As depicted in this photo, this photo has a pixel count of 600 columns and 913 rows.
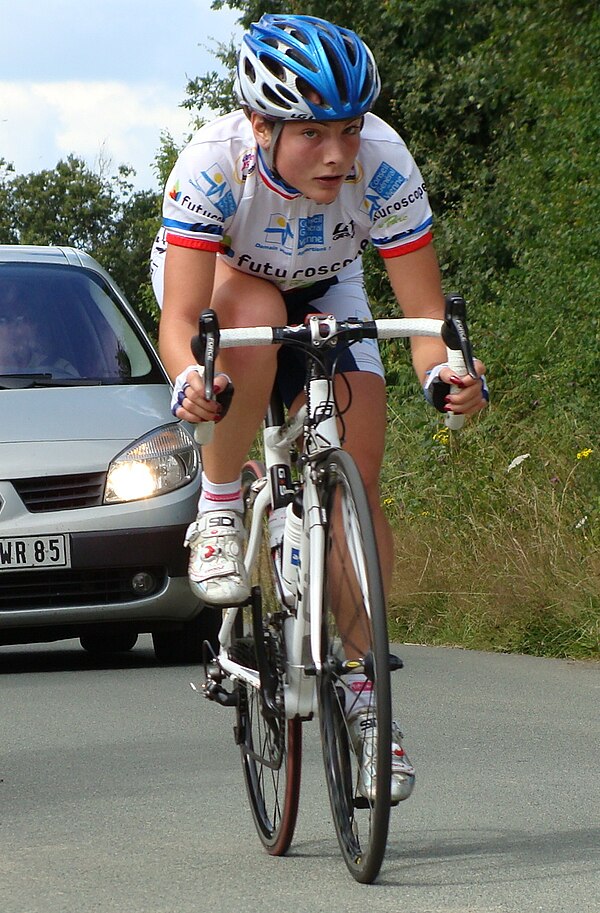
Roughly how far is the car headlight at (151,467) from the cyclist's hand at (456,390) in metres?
4.26

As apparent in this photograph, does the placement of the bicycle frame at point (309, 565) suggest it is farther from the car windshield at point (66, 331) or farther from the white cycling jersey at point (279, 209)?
the car windshield at point (66, 331)

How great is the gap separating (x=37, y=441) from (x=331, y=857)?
4.30m

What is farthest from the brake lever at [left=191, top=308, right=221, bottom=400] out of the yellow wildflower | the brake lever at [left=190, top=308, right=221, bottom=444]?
the yellow wildflower

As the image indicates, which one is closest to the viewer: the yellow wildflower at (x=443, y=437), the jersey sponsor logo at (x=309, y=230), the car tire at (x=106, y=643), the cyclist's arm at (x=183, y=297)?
the cyclist's arm at (x=183, y=297)

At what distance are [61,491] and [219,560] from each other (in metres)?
3.75

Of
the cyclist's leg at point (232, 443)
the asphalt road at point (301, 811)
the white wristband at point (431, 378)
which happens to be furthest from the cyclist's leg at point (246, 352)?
the asphalt road at point (301, 811)

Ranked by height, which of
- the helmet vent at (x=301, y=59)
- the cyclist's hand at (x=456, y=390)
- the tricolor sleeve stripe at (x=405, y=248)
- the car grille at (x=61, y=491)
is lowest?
the car grille at (x=61, y=491)

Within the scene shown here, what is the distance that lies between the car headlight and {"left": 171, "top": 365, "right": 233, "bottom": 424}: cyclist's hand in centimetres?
432

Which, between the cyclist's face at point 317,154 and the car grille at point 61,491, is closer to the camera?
the cyclist's face at point 317,154

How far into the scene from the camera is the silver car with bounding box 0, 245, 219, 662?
8359 mm

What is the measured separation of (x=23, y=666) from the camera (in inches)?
373

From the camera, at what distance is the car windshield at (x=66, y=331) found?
905 cm

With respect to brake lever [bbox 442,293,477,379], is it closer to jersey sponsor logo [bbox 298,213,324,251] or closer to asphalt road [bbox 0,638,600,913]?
jersey sponsor logo [bbox 298,213,324,251]

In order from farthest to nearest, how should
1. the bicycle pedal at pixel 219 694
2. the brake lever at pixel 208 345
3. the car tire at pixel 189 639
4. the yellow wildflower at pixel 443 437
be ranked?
the yellow wildflower at pixel 443 437 < the car tire at pixel 189 639 < the bicycle pedal at pixel 219 694 < the brake lever at pixel 208 345
